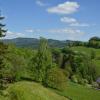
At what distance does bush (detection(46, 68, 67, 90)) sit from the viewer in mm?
71250

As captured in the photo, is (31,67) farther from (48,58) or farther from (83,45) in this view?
(83,45)

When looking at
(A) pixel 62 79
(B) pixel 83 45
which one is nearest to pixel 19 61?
(A) pixel 62 79

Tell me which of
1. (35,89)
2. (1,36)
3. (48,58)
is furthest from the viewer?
(48,58)

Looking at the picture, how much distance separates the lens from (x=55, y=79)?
72.4 metres

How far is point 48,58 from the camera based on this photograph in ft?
235

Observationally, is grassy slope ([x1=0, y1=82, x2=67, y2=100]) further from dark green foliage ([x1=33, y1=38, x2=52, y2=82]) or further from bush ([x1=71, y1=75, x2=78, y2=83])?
bush ([x1=71, y1=75, x2=78, y2=83])

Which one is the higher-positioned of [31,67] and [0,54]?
[0,54]

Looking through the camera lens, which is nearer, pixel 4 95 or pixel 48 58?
pixel 4 95

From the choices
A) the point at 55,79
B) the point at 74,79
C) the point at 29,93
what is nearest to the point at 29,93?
the point at 29,93

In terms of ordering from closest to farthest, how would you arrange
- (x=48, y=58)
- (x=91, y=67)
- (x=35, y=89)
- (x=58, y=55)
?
(x=35, y=89) → (x=48, y=58) → (x=91, y=67) → (x=58, y=55)

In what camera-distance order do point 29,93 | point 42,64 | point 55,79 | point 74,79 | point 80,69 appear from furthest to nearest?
point 80,69 → point 74,79 → point 55,79 → point 42,64 → point 29,93

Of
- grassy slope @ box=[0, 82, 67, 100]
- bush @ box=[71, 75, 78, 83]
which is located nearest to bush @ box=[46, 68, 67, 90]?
grassy slope @ box=[0, 82, 67, 100]

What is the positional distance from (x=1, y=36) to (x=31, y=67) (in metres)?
31.2

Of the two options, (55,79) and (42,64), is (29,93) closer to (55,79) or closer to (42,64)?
(42,64)
